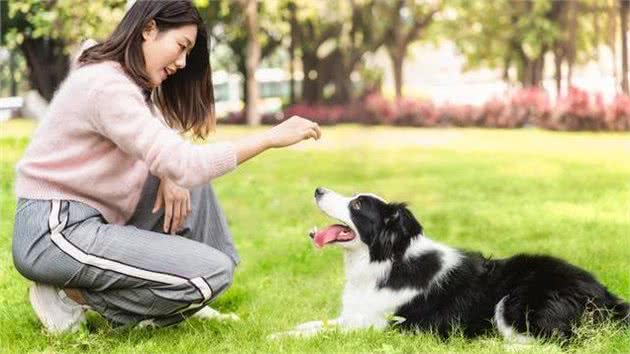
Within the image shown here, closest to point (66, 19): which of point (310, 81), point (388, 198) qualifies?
point (388, 198)

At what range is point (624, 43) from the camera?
54.2 ft

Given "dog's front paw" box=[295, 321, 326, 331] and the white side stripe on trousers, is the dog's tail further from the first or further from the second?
the white side stripe on trousers

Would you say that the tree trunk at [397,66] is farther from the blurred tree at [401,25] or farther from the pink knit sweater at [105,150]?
the pink knit sweater at [105,150]

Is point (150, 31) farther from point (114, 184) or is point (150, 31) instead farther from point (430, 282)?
point (430, 282)

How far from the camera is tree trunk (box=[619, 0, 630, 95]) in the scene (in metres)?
16.5

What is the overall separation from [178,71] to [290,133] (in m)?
0.77

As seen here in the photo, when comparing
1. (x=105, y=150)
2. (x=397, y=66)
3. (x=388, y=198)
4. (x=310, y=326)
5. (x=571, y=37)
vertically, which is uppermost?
(x=571, y=37)

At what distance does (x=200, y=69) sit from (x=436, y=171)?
24.2ft

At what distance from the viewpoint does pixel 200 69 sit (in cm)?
360

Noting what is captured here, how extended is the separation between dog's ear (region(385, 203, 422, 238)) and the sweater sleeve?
0.82 meters

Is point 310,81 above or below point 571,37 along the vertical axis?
→ below

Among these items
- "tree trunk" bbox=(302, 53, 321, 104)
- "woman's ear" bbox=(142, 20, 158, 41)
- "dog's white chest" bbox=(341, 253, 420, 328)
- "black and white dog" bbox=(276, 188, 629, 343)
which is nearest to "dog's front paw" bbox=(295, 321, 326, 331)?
"black and white dog" bbox=(276, 188, 629, 343)

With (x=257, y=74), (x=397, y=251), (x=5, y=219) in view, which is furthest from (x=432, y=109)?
(x=397, y=251)

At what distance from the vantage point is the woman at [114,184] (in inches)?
121
